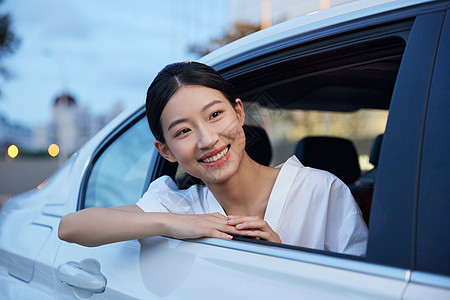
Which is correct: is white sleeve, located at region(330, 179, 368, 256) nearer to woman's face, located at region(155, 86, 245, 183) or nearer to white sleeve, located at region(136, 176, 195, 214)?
woman's face, located at region(155, 86, 245, 183)

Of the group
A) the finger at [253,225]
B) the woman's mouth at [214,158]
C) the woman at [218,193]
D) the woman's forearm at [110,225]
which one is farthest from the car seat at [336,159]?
the woman's forearm at [110,225]

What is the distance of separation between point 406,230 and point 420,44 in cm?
39

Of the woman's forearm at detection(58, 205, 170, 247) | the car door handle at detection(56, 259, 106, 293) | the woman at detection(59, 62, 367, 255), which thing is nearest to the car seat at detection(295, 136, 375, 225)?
the woman at detection(59, 62, 367, 255)

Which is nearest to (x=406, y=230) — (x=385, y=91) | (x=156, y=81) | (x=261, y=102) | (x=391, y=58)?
(x=391, y=58)

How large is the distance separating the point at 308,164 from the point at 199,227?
61 cm

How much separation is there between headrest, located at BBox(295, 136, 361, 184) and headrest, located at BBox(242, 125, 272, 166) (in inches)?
5.2

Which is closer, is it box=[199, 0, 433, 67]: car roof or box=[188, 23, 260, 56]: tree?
box=[199, 0, 433, 67]: car roof

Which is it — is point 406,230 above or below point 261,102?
below

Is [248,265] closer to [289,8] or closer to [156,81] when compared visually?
[156,81]

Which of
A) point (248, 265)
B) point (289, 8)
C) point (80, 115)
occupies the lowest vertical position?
point (248, 265)

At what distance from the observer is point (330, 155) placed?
2.05 meters

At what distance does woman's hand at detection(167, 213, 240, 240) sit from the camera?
4.30ft

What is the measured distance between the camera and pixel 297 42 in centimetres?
Result: 137

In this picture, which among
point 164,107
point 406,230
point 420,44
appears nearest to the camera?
point 406,230
